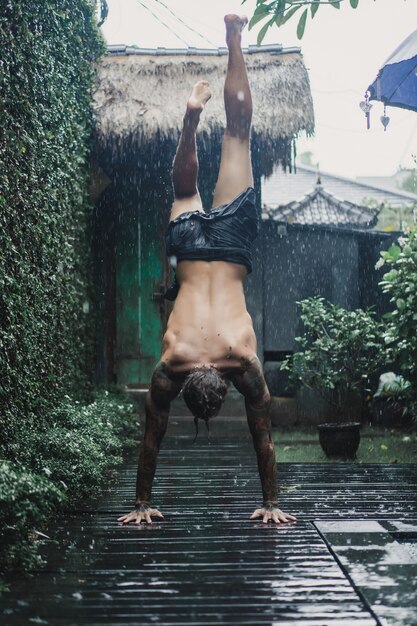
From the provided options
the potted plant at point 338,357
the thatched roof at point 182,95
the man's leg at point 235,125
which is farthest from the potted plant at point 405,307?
the man's leg at point 235,125

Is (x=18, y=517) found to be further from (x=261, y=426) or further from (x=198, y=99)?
(x=198, y=99)

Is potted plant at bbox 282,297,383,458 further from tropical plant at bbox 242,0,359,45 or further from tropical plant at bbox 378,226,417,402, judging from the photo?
tropical plant at bbox 242,0,359,45

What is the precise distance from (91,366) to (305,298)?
10.5 feet

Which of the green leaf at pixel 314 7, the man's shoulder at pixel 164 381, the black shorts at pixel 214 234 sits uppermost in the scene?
the green leaf at pixel 314 7

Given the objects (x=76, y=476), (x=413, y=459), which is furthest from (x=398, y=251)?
(x=76, y=476)

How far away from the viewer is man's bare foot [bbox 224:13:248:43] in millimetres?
4516

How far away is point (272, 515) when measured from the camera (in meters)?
3.97

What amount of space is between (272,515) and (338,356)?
15.0 ft

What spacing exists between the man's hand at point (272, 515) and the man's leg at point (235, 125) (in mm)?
1747

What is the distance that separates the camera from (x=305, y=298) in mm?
9758

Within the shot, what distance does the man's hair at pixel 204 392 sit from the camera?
144 inches

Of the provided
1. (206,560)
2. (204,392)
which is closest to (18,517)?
(206,560)

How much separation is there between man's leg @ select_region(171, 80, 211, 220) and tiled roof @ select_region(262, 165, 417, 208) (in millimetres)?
15553

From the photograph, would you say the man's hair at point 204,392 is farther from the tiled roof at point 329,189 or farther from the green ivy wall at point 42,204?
the tiled roof at point 329,189
